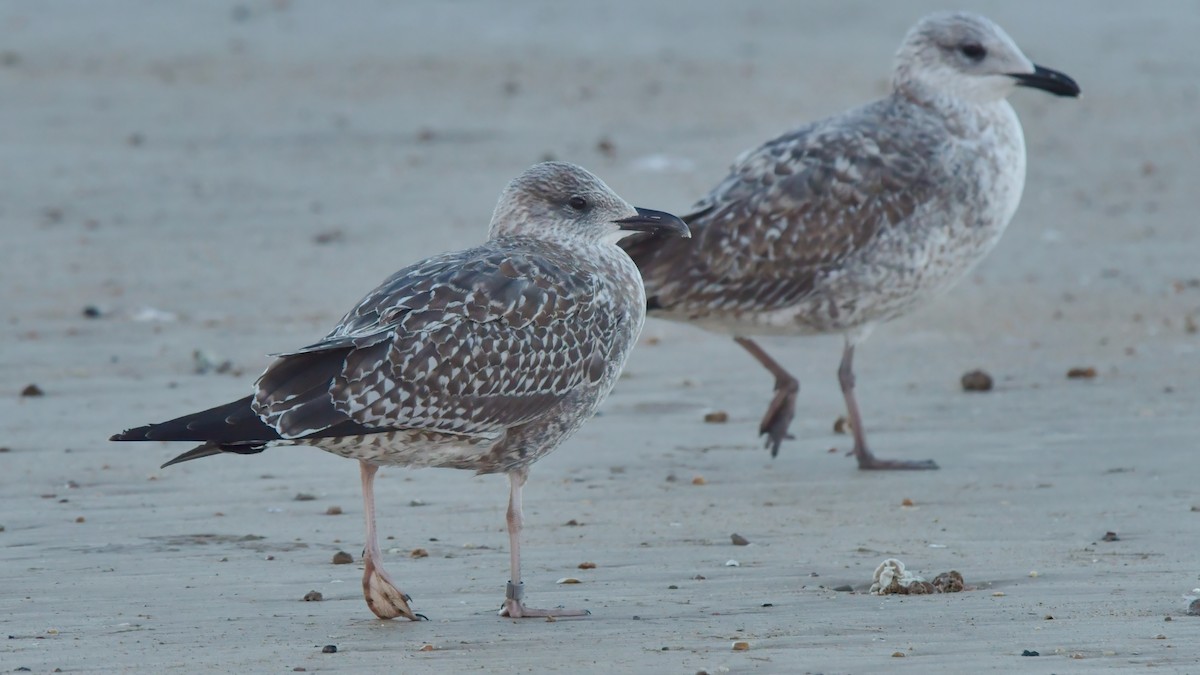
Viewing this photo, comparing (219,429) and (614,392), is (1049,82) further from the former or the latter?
(219,429)

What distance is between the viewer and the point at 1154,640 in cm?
502

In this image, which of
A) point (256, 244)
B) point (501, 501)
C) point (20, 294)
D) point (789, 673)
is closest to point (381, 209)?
point (256, 244)

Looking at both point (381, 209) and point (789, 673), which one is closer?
point (789, 673)

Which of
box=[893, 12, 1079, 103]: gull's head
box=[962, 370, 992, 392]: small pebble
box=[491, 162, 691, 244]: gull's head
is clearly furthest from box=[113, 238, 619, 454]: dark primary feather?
box=[893, 12, 1079, 103]: gull's head

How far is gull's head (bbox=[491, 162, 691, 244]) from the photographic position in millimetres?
6504

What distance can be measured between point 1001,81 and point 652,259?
209cm

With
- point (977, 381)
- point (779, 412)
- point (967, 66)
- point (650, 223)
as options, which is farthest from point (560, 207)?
point (967, 66)

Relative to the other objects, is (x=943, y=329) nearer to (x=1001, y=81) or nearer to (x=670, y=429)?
(x=1001, y=81)

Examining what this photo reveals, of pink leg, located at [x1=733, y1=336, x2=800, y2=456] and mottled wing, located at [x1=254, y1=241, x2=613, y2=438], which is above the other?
mottled wing, located at [x1=254, y1=241, x2=613, y2=438]

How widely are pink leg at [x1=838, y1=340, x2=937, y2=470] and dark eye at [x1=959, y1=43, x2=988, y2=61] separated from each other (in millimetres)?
1742

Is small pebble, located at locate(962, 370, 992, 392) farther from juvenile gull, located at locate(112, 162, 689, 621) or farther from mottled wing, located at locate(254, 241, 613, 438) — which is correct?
mottled wing, located at locate(254, 241, 613, 438)

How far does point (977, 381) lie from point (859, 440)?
1282mm

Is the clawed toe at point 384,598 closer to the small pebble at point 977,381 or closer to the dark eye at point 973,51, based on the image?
the small pebble at point 977,381

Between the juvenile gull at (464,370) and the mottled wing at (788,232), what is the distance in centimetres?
216
